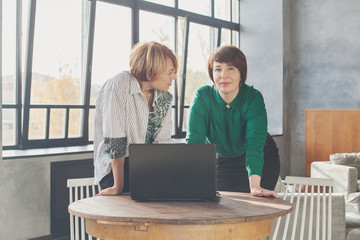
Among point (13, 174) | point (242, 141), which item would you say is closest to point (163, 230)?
point (242, 141)

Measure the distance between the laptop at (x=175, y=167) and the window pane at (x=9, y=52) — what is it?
2976mm

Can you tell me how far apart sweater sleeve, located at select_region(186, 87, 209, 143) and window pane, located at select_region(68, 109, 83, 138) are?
112 inches

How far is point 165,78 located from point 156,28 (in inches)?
157

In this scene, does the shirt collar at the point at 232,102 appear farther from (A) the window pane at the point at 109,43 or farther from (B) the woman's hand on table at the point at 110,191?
(A) the window pane at the point at 109,43

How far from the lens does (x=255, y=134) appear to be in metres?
2.06

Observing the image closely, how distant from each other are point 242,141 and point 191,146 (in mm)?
628

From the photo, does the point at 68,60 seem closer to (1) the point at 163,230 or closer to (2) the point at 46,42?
(2) the point at 46,42

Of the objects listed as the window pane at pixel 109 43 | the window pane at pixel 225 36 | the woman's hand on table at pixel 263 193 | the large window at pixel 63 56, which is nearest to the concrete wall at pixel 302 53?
the window pane at pixel 225 36

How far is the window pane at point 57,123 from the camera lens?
14.8 feet

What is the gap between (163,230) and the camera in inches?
58.0

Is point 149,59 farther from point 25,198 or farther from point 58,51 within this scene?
point 58,51

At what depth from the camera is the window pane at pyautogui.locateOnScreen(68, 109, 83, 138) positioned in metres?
4.70

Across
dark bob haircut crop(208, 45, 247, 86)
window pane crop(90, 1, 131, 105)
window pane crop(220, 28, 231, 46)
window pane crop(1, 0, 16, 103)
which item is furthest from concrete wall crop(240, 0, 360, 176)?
dark bob haircut crop(208, 45, 247, 86)

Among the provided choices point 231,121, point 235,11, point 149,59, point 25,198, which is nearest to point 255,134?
point 231,121
